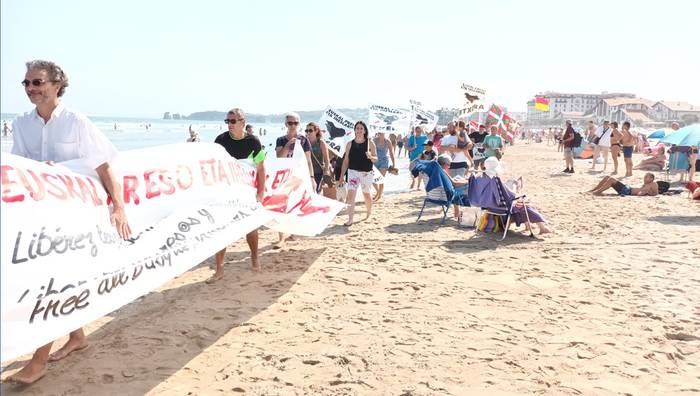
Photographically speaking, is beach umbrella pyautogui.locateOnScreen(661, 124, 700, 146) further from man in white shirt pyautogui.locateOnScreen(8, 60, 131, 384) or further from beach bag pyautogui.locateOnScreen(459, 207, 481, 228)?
man in white shirt pyautogui.locateOnScreen(8, 60, 131, 384)

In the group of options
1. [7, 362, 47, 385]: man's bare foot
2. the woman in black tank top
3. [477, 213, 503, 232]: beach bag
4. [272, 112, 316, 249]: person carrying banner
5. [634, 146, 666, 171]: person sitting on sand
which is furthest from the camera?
[634, 146, 666, 171]: person sitting on sand

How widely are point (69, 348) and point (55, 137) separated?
1.63 m

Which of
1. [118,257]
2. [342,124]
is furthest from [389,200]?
[118,257]

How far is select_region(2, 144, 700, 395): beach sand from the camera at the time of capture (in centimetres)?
336

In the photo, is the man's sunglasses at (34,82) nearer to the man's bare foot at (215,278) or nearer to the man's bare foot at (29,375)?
the man's bare foot at (29,375)

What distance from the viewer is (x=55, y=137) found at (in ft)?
10.3

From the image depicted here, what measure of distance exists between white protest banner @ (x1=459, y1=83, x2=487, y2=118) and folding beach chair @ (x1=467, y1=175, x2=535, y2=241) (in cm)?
961

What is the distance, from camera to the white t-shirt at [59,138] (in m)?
3.14

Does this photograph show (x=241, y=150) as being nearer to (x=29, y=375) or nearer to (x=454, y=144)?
(x=29, y=375)

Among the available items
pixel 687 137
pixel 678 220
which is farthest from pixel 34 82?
pixel 687 137

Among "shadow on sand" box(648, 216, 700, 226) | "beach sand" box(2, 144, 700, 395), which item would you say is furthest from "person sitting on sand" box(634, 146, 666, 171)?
"beach sand" box(2, 144, 700, 395)

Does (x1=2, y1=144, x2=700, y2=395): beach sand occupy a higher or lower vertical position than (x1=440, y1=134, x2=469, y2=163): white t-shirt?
lower

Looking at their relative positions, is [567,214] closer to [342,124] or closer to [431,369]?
[342,124]

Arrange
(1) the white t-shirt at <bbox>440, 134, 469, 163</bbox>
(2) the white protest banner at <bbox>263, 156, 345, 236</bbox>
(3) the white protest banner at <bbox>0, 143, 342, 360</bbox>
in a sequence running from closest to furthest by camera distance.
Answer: (3) the white protest banner at <bbox>0, 143, 342, 360</bbox> → (2) the white protest banner at <bbox>263, 156, 345, 236</bbox> → (1) the white t-shirt at <bbox>440, 134, 469, 163</bbox>
